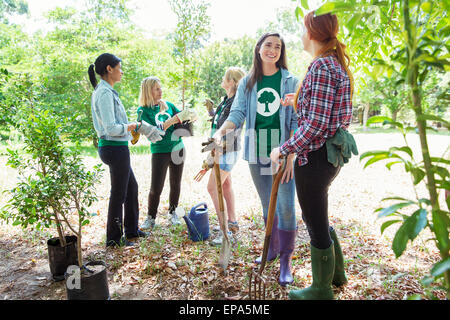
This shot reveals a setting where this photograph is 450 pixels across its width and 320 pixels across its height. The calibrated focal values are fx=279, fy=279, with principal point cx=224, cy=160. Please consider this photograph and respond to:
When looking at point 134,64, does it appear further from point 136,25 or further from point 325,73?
point 325,73

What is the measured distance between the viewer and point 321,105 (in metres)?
1.58

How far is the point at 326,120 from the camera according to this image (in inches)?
62.3

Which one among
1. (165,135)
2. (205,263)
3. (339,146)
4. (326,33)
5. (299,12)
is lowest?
(205,263)

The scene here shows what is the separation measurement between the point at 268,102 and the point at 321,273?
53.8 inches

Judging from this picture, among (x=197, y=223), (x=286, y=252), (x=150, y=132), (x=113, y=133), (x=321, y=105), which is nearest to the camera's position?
(x=321, y=105)

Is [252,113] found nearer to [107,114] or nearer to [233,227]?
[107,114]

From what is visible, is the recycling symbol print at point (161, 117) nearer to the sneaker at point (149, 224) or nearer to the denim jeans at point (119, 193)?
the denim jeans at point (119, 193)

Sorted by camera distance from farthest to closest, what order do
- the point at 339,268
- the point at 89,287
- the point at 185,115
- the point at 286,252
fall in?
the point at 185,115 < the point at 286,252 < the point at 339,268 < the point at 89,287

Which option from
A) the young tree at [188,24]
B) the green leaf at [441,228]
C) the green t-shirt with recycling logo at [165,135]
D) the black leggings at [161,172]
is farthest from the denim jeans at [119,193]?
the green leaf at [441,228]

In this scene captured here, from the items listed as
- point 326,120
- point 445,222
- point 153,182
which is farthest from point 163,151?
point 445,222

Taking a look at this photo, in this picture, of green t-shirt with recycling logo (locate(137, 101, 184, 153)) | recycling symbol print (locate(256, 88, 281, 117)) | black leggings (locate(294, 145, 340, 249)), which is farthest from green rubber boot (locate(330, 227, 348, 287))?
green t-shirt with recycling logo (locate(137, 101, 184, 153))

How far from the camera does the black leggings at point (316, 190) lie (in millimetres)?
1682

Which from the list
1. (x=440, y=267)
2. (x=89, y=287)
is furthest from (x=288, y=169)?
(x=89, y=287)
